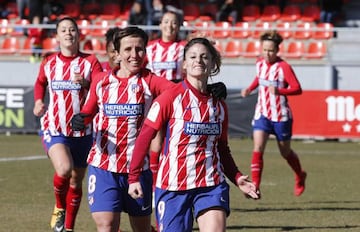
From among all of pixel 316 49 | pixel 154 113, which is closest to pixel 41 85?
pixel 154 113

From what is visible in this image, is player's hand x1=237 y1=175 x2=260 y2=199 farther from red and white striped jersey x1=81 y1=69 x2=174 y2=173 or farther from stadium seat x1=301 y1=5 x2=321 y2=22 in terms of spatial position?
stadium seat x1=301 y1=5 x2=321 y2=22

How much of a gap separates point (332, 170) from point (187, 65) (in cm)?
1019

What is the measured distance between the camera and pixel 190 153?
6.84 metres

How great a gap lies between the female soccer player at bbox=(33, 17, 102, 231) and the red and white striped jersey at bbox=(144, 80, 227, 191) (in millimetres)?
2785

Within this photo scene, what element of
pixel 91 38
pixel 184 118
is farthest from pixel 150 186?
pixel 91 38

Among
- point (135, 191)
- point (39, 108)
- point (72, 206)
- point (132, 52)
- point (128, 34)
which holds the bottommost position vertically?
point (72, 206)

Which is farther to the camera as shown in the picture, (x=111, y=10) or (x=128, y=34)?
(x=111, y=10)

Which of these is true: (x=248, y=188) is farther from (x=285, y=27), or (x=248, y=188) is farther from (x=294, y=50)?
(x=285, y=27)

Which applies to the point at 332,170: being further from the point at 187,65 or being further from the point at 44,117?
the point at 187,65

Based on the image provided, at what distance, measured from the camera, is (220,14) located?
87.2ft

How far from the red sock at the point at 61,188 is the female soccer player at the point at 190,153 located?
2.91 meters

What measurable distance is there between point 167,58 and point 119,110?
419 cm

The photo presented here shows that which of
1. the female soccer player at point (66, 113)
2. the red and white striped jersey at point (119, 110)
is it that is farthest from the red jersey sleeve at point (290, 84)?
the red and white striped jersey at point (119, 110)

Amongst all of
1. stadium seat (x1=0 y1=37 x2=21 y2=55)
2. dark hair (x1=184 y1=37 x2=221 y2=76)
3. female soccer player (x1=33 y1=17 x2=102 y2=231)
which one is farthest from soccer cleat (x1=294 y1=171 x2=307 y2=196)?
stadium seat (x1=0 y1=37 x2=21 y2=55)
